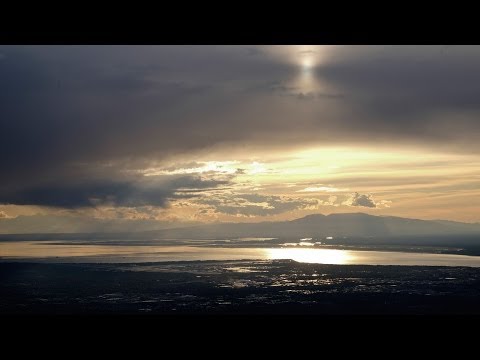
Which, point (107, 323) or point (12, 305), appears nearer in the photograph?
point (107, 323)

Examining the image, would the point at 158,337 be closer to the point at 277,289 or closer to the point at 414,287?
the point at 277,289
